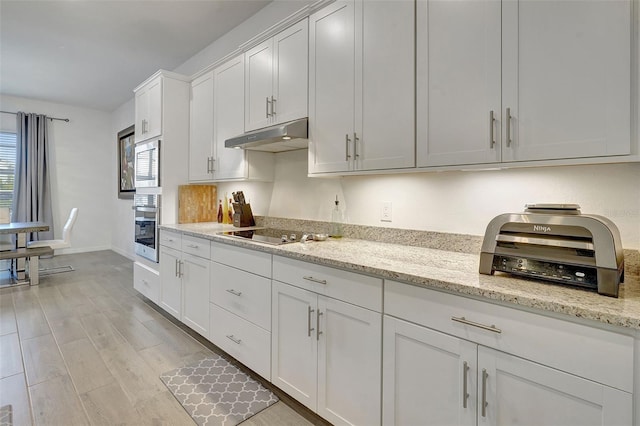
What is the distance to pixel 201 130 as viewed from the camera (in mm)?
3133

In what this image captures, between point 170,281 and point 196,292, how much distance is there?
52 centimetres

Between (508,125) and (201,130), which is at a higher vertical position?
(201,130)

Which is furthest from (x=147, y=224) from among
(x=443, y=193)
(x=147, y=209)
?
(x=443, y=193)

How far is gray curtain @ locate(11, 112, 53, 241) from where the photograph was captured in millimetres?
5531

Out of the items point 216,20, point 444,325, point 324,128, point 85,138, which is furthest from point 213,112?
point 85,138

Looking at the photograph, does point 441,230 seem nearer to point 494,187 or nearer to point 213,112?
point 494,187

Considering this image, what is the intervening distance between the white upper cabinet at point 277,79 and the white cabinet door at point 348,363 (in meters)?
1.31

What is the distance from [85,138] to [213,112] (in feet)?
16.6

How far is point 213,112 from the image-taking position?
117 inches

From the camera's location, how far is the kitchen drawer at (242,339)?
192cm

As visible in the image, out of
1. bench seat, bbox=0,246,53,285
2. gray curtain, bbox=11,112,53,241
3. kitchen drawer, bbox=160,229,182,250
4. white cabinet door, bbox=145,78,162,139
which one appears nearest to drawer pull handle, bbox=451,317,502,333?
kitchen drawer, bbox=160,229,182,250

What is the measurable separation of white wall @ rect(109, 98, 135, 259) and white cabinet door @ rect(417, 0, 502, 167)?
5724mm

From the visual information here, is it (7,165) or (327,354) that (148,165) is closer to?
(327,354)

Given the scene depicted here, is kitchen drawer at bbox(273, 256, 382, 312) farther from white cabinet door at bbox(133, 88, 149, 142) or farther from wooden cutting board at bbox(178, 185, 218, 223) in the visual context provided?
white cabinet door at bbox(133, 88, 149, 142)
